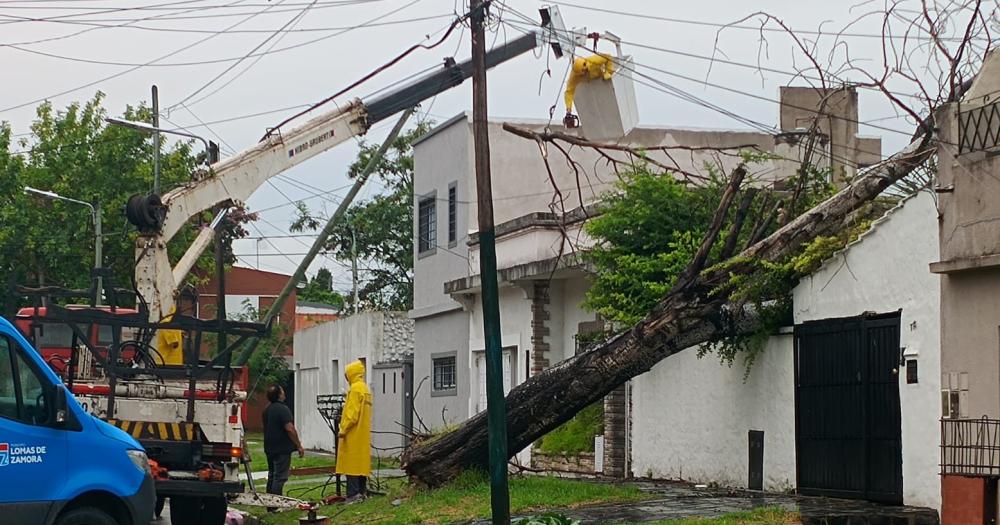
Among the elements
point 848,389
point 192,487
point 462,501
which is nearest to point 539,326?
point 462,501

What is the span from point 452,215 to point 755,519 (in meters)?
16.3

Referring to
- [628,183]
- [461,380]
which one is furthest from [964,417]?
[461,380]

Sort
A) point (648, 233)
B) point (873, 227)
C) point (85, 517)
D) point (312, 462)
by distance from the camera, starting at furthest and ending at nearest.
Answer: point (312, 462) → point (648, 233) → point (873, 227) → point (85, 517)

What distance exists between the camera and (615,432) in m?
20.8

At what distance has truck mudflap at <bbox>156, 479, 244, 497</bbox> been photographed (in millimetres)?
14617

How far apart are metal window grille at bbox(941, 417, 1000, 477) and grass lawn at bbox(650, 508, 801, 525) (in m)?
1.56

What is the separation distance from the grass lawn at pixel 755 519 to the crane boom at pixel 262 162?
7.20 metres

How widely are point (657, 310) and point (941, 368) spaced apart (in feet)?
14.6

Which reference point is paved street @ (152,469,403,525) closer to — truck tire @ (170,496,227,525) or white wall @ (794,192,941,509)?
truck tire @ (170,496,227,525)

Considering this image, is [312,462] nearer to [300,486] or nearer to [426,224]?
[426,224]

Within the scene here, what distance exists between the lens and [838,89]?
14.4 meters

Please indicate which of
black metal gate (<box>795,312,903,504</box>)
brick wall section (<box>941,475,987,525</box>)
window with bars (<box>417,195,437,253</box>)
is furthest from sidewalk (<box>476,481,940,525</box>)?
window with bars (<box>417,195,437,253</box>)

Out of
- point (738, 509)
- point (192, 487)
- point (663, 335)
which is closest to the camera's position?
point (738, 509)

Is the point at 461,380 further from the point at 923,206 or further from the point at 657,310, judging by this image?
the point at 923,206
